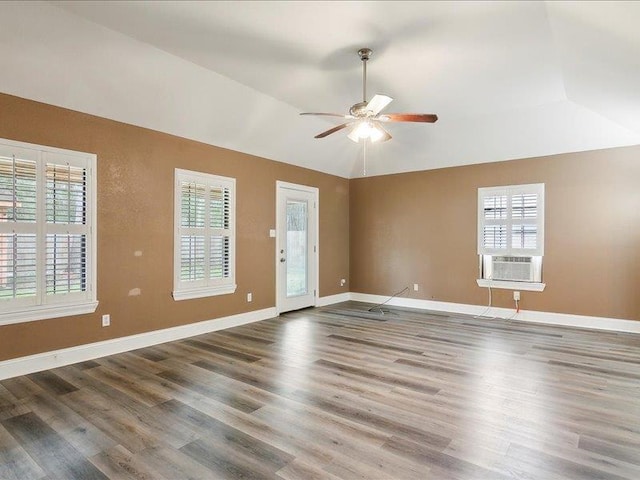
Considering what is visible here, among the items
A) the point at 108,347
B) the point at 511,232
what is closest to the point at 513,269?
the point at 511,232

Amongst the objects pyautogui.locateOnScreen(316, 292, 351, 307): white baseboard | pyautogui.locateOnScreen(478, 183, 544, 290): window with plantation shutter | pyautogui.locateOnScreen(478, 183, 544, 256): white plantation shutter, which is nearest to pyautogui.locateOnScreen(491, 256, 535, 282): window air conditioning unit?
pyautogui.locateOnScreen(478, 183, 544, 290): window with plantation shutter

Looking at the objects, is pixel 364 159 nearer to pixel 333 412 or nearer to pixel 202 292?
pixel 202 292

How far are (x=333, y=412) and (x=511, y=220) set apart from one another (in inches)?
186

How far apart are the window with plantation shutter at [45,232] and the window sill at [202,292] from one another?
1006 millimetres

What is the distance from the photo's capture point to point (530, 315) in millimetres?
5852

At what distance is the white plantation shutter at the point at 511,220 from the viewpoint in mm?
5770

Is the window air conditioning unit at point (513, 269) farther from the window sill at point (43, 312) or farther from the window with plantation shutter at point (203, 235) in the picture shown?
the window sill at point (43, 312)

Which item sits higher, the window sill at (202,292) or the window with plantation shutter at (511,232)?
the window with plantation shutter at (511,232)

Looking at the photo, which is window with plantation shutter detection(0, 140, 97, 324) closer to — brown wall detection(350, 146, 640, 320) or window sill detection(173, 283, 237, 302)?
window sill detection(173, 283, 237, 302)

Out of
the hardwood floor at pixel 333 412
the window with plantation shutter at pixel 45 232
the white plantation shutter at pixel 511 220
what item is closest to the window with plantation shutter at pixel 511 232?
the white plantation shutter at pixel 511 220

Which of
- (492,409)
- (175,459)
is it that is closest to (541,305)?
(492,409)

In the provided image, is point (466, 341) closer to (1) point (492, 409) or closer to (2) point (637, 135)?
(1) point (492, 409)

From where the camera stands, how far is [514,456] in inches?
86.2

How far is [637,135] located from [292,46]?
189 inches
